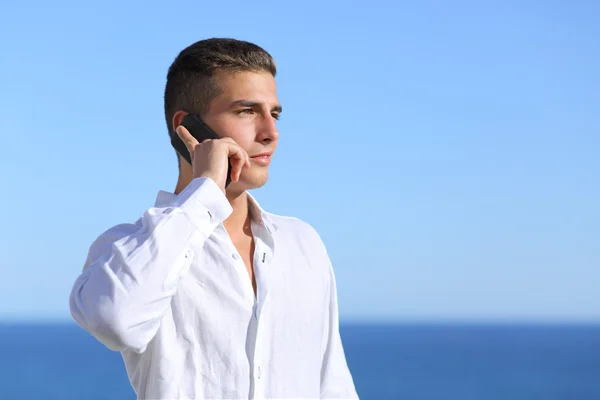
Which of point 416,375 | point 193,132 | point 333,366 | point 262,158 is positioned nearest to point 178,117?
point 193,132

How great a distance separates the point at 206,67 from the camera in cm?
330

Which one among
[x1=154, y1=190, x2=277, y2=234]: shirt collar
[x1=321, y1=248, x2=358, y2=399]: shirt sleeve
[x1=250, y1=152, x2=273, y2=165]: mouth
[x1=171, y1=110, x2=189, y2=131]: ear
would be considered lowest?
[x1=321, y1=248, x2=358, y2=399]: shirt sleeve

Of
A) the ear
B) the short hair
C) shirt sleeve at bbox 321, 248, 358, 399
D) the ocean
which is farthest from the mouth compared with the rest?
the ocean

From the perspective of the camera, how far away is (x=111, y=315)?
8.48 ft

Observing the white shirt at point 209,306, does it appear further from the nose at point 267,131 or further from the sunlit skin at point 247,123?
the nose at point 267,131

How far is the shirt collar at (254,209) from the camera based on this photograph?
326 centimetres

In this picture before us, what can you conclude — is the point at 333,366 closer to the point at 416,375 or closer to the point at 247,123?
the point at 247,123

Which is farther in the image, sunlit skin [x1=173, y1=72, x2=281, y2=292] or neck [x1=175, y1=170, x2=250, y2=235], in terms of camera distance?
neck [x1=175, y1=170, x2=250, y2=235]

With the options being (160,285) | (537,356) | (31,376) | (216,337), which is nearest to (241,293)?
(216,337)

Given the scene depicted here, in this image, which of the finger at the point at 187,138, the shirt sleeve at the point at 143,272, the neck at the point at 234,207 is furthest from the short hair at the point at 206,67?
the shirt sleeve at the point at 143,272

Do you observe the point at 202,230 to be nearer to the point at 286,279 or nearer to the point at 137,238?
the point at 137,238

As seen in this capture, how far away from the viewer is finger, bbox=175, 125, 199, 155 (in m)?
3.10

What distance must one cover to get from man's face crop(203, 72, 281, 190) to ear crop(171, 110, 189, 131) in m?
0.15

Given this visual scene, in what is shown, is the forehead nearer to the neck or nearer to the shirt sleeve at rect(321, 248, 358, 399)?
the neck
